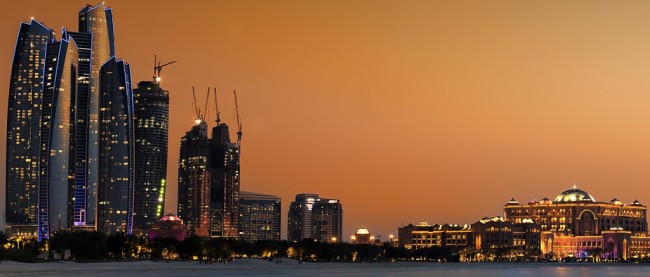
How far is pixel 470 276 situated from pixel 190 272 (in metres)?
56.8

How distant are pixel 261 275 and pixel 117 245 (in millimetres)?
43182

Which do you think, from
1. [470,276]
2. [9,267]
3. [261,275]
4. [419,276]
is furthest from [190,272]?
[470,276]

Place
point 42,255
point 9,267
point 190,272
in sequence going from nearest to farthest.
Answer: point 9,267
point 190,272
point 42,255

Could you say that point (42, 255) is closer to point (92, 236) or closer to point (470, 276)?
point (92, 236)

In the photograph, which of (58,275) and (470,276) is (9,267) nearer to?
(58,275)

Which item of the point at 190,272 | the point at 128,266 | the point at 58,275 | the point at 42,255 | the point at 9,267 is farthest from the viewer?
the point at 42,255

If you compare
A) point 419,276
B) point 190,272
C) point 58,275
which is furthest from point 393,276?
point 58,275

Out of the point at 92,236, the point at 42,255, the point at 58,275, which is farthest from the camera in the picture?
the point at 42,255

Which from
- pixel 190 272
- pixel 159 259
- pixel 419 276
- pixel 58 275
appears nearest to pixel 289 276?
pixel 190 272

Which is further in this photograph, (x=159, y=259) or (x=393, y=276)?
(x=159, y=259)

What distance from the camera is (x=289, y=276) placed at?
15062cm

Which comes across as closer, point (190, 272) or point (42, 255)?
point (190, 272)

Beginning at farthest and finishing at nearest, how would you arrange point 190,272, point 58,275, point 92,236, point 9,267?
1. point 92,236
2. point 190,272
3. point 9,267
4. point 58,275

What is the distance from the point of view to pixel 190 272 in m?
150
